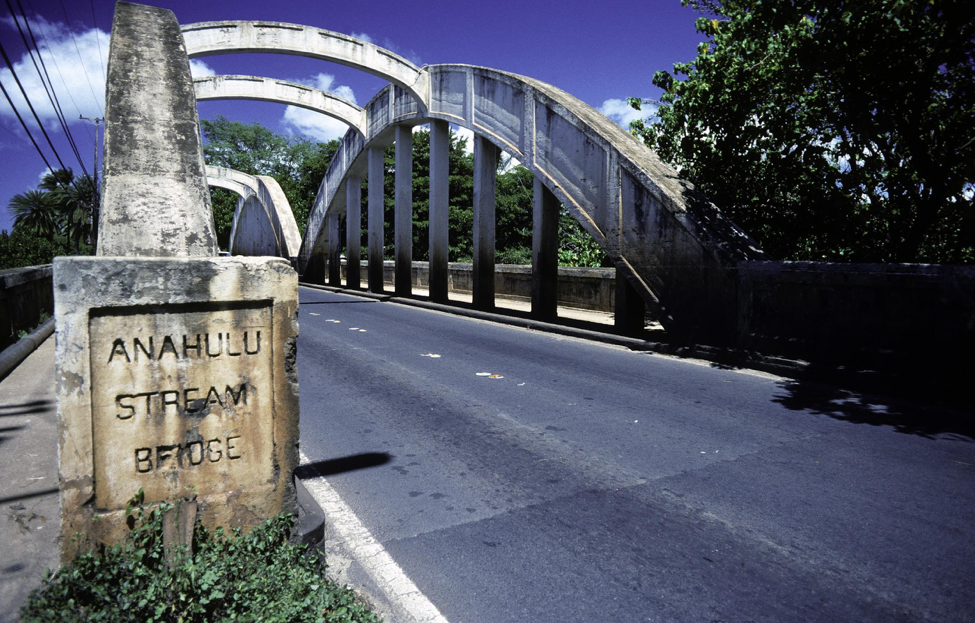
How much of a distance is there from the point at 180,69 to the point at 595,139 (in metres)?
8.23

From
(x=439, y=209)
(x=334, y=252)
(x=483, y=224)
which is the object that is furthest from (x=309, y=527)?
(x=334, y=252)

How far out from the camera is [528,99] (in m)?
15.1

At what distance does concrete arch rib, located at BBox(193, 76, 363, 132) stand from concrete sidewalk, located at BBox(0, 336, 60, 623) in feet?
60.0

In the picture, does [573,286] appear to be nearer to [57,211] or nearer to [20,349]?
[20,349]

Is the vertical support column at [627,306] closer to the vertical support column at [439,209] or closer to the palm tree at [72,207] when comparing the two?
the vertical support column at [439,209]

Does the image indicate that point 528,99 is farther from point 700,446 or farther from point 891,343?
point 700,446

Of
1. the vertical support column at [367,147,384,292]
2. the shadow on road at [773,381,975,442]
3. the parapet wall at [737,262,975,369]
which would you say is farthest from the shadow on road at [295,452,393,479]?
the vertical support column at [367,147,384,292]

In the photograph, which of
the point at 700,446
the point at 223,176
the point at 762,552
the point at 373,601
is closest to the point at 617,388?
the point at 700,446

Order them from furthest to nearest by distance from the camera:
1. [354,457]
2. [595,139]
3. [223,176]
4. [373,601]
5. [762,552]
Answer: [223,176] → [595,139] → [354,457] → [762,552] → [373,601]

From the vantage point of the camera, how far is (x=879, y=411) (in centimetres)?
654

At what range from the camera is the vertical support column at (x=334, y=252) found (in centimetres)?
3023

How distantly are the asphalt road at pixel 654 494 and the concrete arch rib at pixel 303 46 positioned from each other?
Answer: 1422 cm

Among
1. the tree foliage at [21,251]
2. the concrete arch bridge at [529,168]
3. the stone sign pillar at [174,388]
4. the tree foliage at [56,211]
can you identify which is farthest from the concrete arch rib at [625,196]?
the tree foliage at [56,211]

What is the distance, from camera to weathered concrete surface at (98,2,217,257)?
4.30 meters
